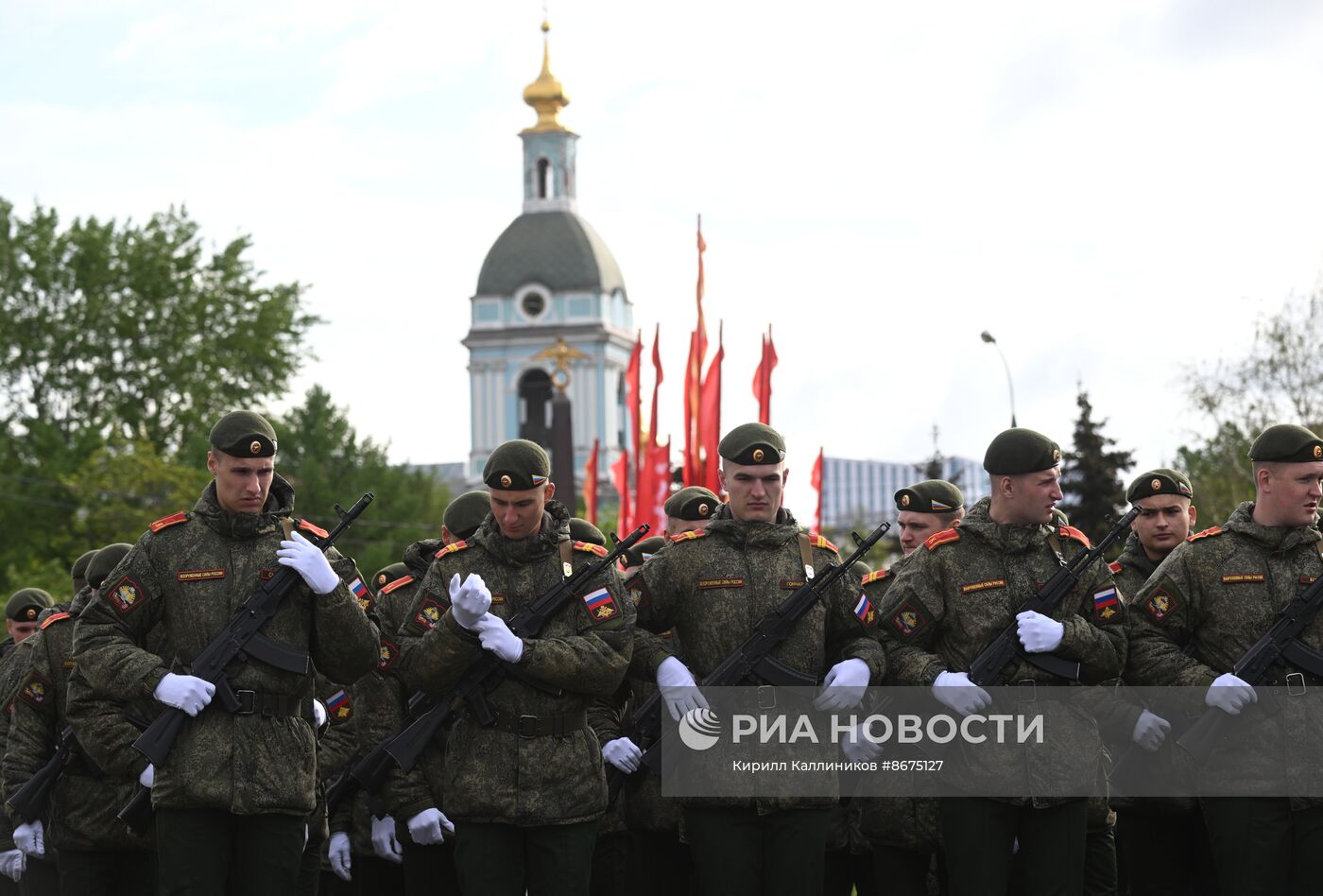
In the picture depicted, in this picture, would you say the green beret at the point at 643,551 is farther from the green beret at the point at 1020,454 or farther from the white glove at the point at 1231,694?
the white glove at the point at 1231,694

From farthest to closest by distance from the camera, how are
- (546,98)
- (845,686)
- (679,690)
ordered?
1. (546,98)
2. (679,690)
3. (845,686)

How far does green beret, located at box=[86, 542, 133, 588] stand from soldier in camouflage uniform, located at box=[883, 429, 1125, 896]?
3.96 metres

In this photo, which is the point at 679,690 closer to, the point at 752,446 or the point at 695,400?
the point at 752,446

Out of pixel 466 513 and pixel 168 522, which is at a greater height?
pixel 466 513

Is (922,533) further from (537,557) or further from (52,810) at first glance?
(52,810)

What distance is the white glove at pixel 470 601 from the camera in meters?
7.97

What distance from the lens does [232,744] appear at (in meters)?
7.74

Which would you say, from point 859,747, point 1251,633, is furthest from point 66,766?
point 1251,633

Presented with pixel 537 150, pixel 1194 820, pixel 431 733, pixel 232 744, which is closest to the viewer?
pixel 232 744

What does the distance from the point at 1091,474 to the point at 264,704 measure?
109 feet

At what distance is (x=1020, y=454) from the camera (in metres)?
8.77

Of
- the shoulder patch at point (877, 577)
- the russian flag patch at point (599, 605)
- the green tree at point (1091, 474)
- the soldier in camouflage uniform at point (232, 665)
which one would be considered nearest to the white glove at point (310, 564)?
the soldier in camouflage uniform at point (232, 665)

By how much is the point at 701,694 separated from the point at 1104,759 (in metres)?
2.06

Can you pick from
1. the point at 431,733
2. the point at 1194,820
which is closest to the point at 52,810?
the point at 431,733
